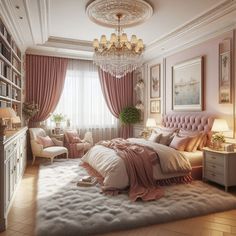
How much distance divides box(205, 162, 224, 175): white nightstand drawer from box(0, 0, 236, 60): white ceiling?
101 inches

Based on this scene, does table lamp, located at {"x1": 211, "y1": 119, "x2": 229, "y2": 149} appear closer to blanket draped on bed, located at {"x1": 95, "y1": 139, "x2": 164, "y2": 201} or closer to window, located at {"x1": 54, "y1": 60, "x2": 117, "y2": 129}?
blanket draped on bed, located at {"x1": 95, "y1": 139, "x2": 164, "y2": 201}

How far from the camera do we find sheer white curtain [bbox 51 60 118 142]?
22.9ft

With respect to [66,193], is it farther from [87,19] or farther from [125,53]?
[87,19]

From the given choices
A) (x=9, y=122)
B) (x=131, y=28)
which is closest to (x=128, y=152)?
(x=9, y=122)

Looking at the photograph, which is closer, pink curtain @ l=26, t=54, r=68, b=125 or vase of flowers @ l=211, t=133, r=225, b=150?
vase of flowers @ l=211, t=133, r=225, b=150

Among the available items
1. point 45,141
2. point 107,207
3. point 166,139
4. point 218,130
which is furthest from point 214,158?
point 45,141

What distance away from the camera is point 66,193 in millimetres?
3623

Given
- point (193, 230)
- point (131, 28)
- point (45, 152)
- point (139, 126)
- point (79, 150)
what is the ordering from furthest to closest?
point (139, 126), point (79, 150), point (45, 152), point (131, 28), point (193, 230)

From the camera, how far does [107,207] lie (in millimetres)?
3088

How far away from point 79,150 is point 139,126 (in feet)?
7.18

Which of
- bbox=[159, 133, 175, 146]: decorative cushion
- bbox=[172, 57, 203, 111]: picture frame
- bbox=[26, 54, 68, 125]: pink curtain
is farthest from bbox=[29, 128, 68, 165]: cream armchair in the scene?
bbox=[172, 57, 203, 111]: picture frame

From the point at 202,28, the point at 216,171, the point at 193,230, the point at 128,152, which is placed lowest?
the point at 193,230

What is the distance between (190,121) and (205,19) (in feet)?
7.06

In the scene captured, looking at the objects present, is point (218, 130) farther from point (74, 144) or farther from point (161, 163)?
point (74, 144)
